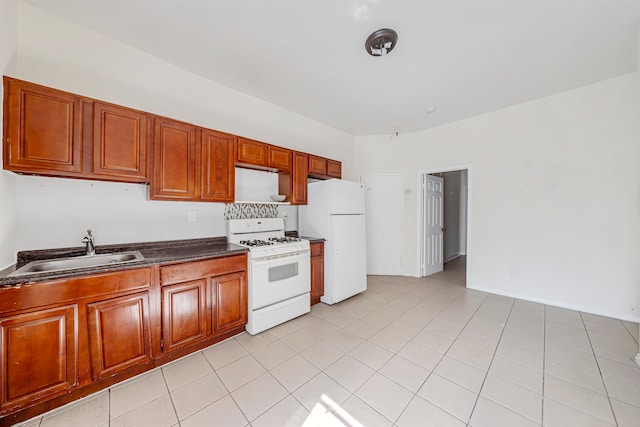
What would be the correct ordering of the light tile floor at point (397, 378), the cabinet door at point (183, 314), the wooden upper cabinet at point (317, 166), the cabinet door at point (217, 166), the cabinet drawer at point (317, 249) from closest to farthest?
1. the light tile floor at point (397, 378)
2. the cabinet door at point (183, 314)
3. the cabinet door at point (217, 166)
4. the cabinet drawer at point (317, 249)
5. the wooden upper cabinet at point (317, 166)

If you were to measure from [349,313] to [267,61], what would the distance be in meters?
3.05

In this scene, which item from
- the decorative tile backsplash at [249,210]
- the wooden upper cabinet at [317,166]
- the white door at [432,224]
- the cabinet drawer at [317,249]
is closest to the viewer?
the decorative tile backsplash at [249,210]

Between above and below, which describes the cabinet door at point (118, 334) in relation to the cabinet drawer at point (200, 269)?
below

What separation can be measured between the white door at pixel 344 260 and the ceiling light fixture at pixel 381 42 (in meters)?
1.91

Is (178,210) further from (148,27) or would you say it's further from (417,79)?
(417,79)

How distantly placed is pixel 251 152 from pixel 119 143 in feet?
3.93

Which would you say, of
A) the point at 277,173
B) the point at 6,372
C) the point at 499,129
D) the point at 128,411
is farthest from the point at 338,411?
the point at 499,129

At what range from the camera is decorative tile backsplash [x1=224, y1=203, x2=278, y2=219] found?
2864 mm

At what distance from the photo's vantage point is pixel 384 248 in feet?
14.9

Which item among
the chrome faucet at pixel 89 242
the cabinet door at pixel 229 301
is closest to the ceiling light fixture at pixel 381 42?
the cabinet door at pixel 229 301

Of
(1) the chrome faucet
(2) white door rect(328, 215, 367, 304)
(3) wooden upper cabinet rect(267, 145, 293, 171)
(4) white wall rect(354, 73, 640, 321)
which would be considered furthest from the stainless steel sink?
(4) white wall rect(354, 73, 640, 321)

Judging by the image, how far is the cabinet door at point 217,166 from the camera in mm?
2389

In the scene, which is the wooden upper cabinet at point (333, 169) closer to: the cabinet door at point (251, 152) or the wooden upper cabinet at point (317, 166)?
the wooden upper cabinet at point (317, 166)

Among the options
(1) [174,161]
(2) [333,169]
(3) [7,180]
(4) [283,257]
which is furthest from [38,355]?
(2) [333,169]
